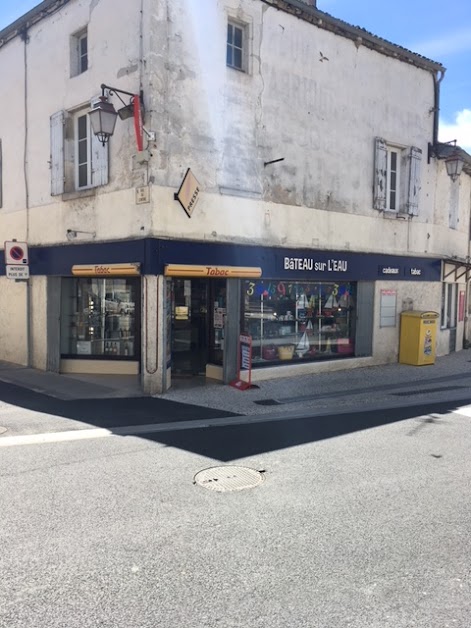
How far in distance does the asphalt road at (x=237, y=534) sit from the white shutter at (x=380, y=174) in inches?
300

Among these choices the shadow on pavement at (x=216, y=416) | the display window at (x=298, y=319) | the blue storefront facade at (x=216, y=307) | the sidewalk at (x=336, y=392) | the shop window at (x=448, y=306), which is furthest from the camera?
the shop window at (x=448, y=306)

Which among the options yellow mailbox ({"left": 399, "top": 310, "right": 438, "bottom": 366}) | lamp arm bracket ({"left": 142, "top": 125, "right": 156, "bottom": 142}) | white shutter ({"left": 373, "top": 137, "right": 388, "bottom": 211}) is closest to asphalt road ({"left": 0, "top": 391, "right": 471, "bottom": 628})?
lamp arm bracket ({"left": 142, "top": 125, "right": 156, "bottom": 142})

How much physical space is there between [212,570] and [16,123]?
475 inches

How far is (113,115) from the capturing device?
9211 millimetres

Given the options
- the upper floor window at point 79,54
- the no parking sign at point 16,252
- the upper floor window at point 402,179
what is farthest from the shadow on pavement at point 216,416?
the upper floor window at point 79,54

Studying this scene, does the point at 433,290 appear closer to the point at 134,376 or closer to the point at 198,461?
the point at 134,376

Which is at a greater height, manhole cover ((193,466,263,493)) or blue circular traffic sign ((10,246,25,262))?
blue circular traffic sign ((10,246,25,262))

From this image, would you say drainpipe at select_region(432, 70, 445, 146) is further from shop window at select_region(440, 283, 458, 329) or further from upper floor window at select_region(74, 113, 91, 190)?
upper floor window at select_region(74, 113, 91, 190)

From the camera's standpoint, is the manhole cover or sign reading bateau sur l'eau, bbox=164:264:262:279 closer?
the manhole cover

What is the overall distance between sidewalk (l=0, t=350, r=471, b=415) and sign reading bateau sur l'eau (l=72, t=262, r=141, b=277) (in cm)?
216

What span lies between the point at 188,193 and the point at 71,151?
134 inches

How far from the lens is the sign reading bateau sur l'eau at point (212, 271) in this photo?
935 centimetres

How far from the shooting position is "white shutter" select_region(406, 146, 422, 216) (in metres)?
13.7

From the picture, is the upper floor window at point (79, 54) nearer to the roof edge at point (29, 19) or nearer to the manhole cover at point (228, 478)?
the roof edge at point (29, 19)
